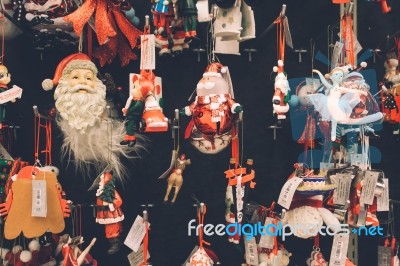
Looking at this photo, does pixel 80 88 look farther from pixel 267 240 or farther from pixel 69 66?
pixel 267 240

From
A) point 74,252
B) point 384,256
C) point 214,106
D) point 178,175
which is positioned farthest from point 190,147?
point 384,256

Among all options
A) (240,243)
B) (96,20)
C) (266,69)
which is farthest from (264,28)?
(240,243)

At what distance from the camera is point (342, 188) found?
2018 mm

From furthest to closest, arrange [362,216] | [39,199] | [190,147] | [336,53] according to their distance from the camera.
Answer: [190,147]
[336,53]
[362,216]
[39,199]

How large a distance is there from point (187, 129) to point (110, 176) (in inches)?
12.1

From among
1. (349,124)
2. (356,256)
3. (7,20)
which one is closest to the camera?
(349,124)

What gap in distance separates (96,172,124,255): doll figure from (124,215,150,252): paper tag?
0.08 metres

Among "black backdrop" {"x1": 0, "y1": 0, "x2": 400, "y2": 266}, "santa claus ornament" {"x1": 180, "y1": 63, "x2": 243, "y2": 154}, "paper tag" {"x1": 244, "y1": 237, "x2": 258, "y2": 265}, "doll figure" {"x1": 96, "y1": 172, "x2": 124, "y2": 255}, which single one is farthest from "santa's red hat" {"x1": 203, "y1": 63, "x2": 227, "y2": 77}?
"paper tag" {"x1": 244, "y1": 237, "x2": 258, "y2": 265}

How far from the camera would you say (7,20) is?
216 centimetres

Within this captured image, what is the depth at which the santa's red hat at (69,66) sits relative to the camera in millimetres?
2000

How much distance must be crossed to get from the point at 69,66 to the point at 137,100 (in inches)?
10.6

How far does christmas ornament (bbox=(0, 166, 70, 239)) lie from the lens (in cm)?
193

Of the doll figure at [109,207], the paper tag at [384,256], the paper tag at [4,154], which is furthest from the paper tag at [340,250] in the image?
the paper tag at [4,154]

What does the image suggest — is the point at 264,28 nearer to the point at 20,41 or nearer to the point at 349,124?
the point at 349,124
